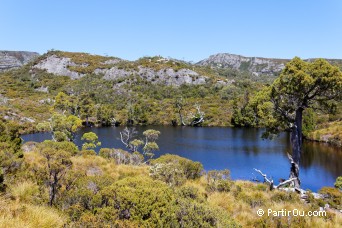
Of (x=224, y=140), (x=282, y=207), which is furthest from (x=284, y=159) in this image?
(x=282, y=207)

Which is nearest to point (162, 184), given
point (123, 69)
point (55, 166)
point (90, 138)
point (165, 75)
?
point (55, 166)

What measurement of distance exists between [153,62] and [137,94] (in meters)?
48.1

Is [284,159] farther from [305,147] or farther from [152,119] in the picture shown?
[152,119]

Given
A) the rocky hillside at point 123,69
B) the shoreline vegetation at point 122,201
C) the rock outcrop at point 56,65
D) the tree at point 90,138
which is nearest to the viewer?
the shoreline vegetation at point 122,201

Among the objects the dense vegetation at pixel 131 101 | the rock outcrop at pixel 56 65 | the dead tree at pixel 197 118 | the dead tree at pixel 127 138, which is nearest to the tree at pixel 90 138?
the dead tree at pixel 127 138

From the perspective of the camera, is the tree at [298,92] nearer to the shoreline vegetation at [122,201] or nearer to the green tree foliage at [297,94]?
the green tree foliage at [297,94]

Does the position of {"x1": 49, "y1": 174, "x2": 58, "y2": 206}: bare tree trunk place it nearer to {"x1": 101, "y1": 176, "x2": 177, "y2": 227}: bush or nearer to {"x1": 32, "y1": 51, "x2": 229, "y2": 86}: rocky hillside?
{"x1": 101, "y1": 176, "x2": 177, "y2": 227}: bush

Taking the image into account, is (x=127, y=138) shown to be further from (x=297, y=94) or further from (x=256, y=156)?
(x=297, y=94)

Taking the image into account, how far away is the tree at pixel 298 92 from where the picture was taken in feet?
62.3

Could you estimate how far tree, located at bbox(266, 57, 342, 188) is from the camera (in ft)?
62.3

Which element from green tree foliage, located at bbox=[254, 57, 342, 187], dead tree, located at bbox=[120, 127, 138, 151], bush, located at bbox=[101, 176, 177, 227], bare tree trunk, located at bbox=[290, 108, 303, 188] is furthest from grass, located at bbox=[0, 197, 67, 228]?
dead tree, located at bbox=[120, 127, 138, 151]

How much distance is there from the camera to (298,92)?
1997 cm

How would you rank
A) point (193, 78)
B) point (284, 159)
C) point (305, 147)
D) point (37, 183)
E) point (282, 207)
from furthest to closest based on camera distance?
1. point (193, 78)
2. point (305, 147)
3. point (284, 159)
4. point (282, 207)
5. point (37, 183)

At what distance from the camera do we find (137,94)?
124m
